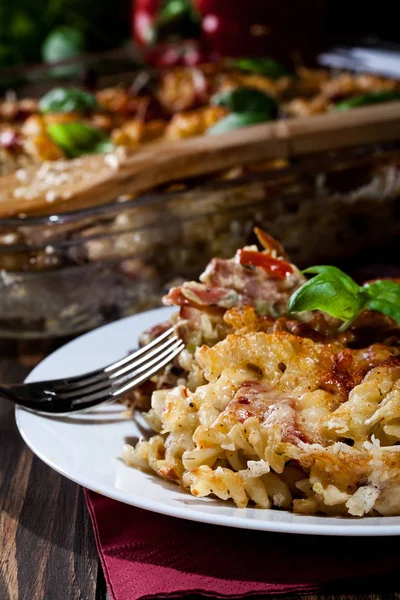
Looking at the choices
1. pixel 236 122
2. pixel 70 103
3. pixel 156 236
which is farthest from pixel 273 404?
pixel 70 103

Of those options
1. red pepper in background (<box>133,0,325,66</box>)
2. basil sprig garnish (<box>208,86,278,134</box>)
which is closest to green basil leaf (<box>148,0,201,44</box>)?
red pepper in background (<box>133,0,325,66</box>)

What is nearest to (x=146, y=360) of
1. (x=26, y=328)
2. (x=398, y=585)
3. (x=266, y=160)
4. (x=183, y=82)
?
(x=398, y=585)

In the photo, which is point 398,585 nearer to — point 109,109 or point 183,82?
point 109,109

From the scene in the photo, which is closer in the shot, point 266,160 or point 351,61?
point 266,160

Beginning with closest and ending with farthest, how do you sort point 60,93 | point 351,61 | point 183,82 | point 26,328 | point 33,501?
point 33,501 < point 26,328 < point 60,93 < point 183,82 < point 351,61

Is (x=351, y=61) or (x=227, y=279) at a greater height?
(x=227, y=279)

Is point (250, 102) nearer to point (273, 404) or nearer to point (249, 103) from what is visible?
point (249, 103)

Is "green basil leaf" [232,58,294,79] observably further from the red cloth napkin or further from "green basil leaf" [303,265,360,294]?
the red cloth napkin
